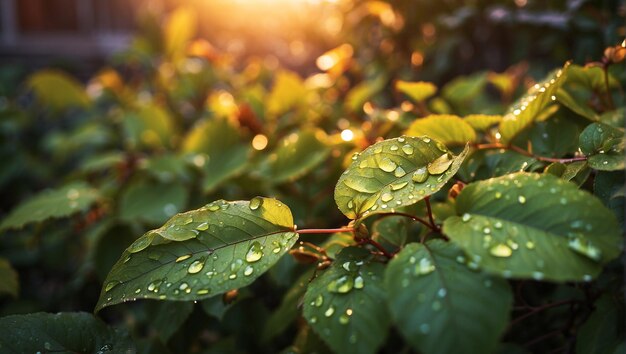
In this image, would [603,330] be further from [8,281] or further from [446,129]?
[8,281]

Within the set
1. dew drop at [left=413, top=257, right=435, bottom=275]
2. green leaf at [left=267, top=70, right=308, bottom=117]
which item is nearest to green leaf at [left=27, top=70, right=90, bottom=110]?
green leaf at [left=267, top=70, right=308, bottom=117]

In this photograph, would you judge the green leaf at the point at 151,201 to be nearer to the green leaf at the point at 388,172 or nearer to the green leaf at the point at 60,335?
the green leaf at the point at 60,335

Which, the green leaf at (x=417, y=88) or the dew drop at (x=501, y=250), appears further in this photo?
the green leaf at (x=417, y=88)

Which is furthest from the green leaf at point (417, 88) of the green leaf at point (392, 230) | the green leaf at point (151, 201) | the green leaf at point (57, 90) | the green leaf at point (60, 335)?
the green leaf at point (57, 90)

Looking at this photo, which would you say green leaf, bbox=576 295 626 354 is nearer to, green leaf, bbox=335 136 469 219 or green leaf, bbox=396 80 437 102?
green leaf, bbox=335 136 469 219

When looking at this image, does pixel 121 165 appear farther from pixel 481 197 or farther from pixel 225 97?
pixel 481 197

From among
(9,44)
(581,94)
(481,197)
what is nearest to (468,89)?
(581,94)

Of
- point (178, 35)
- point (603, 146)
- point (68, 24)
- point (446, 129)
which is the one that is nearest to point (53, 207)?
point (446, 129)
